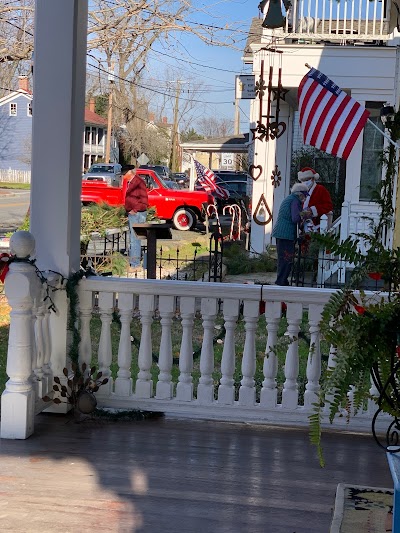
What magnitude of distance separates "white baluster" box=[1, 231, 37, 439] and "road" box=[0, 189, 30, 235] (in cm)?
1614

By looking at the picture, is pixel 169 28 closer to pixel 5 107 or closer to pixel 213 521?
pixel 213 521

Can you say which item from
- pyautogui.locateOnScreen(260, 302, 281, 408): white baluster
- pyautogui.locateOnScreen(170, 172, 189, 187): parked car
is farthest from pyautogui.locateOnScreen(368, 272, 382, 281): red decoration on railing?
pyautogui.locateOnScreen(170, 172, 189, 187): parked car

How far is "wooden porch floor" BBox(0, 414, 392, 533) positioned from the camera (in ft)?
12.6

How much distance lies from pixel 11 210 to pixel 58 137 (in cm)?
2596

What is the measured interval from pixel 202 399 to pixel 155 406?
323 mm

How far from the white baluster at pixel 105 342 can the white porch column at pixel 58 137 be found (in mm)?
245

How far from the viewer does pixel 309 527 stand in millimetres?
3811

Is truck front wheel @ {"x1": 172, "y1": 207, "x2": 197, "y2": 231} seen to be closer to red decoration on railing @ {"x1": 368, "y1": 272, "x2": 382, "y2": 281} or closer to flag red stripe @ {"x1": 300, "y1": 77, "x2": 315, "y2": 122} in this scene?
flag red stripe @ {"x1": 300, "y1": 77, "x2": 315, "y2": 122}

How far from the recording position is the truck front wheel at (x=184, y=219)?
2444 centimetres

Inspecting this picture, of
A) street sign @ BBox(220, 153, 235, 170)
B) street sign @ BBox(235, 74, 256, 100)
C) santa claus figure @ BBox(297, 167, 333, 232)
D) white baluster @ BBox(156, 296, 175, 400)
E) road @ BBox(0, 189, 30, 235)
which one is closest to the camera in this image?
white baluster @ BBox(156, 296, 175, 400)

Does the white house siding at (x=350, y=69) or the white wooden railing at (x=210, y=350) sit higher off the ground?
the white house siding at (x=350, y=69)

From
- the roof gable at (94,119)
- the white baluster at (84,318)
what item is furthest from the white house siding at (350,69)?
the roof gable at (94,119)

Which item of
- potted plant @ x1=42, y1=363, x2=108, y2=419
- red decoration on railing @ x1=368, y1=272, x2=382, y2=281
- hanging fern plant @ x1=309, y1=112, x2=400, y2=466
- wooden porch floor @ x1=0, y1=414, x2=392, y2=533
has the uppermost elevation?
red decoration on railing @ x1=368, y1=272, x2=382, y2=281

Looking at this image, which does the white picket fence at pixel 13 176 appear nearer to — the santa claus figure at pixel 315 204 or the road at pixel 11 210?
the road at pixel 11 210
